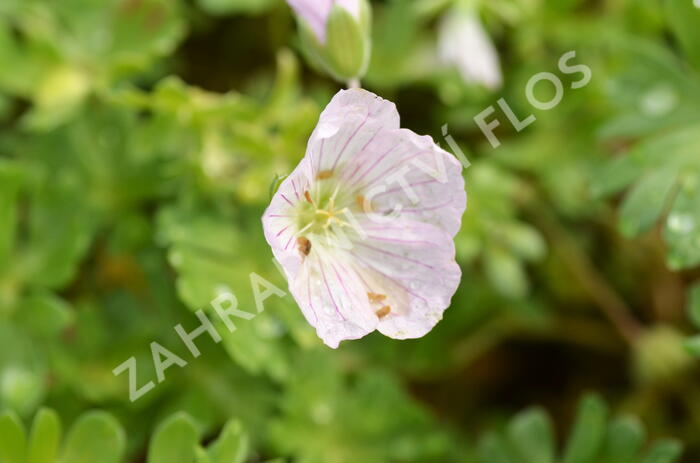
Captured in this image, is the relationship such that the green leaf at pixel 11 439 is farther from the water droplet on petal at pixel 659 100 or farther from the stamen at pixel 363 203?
the water droplet on petal at pixel 659 100

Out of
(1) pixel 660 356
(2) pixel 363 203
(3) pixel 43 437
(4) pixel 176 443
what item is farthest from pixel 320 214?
(1) pixel 660 356

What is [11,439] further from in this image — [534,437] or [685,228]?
[685,228]

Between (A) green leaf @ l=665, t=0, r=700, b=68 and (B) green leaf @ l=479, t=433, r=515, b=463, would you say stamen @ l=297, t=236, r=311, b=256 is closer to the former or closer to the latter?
(B) green leaf @ l=479, t=433, r=515, b=463

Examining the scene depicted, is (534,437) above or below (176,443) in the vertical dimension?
below

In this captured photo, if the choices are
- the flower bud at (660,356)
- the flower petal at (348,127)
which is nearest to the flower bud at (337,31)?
the flower petal at (348,127)

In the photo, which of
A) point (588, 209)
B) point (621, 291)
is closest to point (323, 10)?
point (588, 209)
